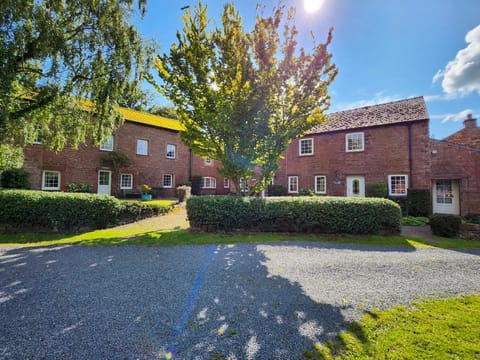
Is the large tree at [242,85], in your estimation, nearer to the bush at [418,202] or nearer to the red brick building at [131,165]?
the bush at [418,202]

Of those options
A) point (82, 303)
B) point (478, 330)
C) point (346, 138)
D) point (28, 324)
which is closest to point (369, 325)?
point (478, 330)

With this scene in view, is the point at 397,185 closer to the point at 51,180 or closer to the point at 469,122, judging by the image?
the point at 469,122

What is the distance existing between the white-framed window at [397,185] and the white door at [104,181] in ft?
73.3

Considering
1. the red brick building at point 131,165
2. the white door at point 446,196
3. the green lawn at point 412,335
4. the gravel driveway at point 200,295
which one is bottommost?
the gravel driveway at point 200,295

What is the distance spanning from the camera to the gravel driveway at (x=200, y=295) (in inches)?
104

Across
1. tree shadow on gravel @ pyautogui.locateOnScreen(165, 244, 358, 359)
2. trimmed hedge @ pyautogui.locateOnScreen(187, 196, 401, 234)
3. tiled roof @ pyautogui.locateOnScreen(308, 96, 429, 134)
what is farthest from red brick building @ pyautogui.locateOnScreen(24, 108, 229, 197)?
tree shadow on gravel @ pyautogui.locateOnScreen(165, 244, 358, 359)

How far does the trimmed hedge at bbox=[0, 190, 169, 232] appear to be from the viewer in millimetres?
8438

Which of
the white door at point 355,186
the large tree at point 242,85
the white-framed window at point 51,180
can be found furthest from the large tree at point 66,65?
the white door at point 355,186

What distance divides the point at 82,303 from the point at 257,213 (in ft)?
19.8

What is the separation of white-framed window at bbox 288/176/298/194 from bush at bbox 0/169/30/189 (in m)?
19.6

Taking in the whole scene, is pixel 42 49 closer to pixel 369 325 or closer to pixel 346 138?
pixel 369 325

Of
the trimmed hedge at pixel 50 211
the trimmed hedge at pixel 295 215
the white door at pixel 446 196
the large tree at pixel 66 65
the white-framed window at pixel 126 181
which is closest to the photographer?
the large tree at pixel 66 65

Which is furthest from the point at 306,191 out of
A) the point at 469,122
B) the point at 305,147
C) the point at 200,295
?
the point at 200,295

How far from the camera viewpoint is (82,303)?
3.53 meters
